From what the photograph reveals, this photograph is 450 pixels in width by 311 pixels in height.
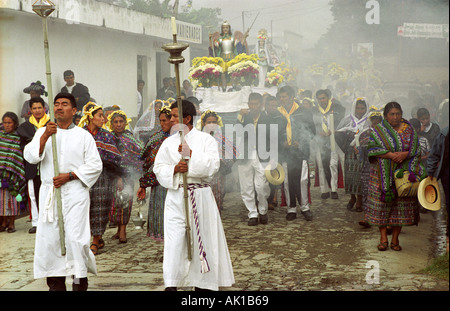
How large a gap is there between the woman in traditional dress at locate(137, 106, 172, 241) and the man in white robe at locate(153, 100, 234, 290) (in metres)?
1.57

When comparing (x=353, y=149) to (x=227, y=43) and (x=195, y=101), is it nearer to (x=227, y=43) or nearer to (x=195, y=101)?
(x=195, y=101)

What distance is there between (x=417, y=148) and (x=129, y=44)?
889 cm

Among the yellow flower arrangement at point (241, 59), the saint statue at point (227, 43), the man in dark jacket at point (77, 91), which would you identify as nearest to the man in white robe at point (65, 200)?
the man in dark jacket at point (77, 91)

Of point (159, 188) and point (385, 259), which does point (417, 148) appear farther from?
point (159, 188)

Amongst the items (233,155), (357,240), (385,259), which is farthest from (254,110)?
(385,259)

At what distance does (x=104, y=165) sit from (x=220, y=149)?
1715 mm

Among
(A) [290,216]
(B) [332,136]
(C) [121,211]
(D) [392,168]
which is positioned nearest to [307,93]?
(B) [332,136]

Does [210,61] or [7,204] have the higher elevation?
[210,61]

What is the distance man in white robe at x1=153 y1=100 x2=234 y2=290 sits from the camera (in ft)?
17.8

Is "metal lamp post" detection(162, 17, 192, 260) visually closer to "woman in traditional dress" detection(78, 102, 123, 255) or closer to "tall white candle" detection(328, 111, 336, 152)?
"woman in traditional dress" detection(78, 102, 123, 255)

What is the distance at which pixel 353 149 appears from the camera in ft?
32.9

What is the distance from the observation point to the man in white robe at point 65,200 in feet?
17.9

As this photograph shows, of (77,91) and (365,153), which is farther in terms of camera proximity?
(77,91)
